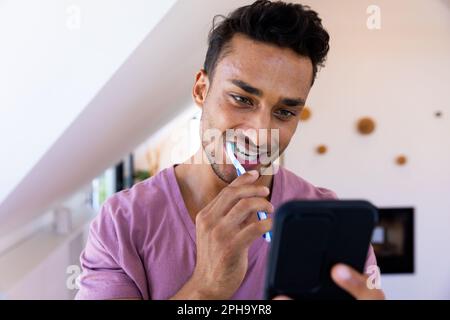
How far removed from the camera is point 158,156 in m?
4.61

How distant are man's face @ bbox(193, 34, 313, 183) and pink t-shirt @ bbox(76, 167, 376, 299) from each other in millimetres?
121

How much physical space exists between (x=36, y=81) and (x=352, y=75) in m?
1.69

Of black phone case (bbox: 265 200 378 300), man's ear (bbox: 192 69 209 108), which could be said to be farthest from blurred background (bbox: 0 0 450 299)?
black phone case (bbox: 265 200 378 300)

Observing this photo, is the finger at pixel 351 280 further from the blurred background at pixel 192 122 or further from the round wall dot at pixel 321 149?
the round wall dot at pixel 321 149

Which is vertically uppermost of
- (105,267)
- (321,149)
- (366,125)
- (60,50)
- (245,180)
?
(366,125)

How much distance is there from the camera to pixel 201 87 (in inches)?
25.6

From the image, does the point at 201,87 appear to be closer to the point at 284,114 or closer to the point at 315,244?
the point at 284,114

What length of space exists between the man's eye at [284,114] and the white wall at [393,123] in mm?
1654

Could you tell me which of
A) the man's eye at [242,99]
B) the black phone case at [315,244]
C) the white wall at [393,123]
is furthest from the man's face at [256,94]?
the white wall at [393,123]

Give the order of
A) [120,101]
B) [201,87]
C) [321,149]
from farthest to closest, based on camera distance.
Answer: [321,149] < [120,101] < [201,87]

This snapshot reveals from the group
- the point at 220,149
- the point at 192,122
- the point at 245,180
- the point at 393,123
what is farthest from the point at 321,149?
the point at 245,180

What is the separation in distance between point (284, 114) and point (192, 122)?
0.62 m

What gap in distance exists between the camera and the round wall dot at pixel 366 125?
87.4 inches

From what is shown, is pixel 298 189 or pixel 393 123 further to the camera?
pixel 393 123
